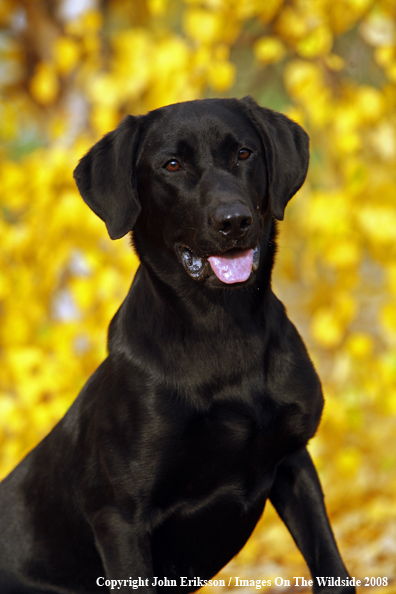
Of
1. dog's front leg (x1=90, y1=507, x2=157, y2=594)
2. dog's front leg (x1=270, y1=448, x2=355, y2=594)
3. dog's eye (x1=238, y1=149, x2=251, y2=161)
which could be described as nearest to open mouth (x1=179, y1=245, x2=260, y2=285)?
dog's eye (x1=238, y1=149, x2=251, y2=161)

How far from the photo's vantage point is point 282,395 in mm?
2102

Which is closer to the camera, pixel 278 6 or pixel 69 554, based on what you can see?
pixel 69 554

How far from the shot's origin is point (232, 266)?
6.88 ft

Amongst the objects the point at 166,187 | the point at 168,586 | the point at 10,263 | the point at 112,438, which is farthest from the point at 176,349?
the point at 10,263

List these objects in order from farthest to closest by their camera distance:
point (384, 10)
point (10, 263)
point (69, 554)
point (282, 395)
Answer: point (10, 263), point (384, 10), point (69, 554), point (282, 395)

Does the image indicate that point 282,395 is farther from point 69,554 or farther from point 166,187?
point 69,554

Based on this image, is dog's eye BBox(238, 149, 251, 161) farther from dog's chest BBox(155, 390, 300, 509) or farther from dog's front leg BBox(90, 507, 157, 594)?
dog's front leg BBox(90, 507, 157, 594)

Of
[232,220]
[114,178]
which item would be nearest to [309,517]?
[232,220]

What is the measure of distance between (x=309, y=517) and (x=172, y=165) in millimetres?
1208

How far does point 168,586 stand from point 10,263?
3035 millimetres

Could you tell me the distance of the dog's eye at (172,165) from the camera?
2.22 metres

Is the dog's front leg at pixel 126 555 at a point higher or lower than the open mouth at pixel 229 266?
lower

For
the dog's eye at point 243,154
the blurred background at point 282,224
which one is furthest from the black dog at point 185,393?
the blurred background at point 282,224

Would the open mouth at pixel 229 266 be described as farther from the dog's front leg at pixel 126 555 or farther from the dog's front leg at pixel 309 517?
the dog's front leg at pixel 126 555
